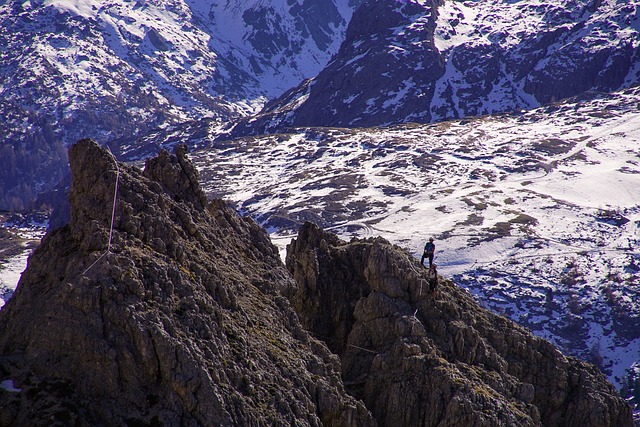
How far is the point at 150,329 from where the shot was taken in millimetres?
35438

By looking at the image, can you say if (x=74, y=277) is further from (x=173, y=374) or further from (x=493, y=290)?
(x=493, y=290)

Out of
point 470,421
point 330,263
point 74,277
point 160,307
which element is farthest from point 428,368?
point 74,277

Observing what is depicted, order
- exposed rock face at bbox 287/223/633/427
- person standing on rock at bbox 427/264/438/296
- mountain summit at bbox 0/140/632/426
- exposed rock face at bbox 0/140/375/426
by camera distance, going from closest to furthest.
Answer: exposed rock face at bbox 0/140/375/426
mountain summit at bbox 0/140/632/426
exposed rock face at bbox 287/223/633/427
person standing on rock at bbox 427/264/438/296

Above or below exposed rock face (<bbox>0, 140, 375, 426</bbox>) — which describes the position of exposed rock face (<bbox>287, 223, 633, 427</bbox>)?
below

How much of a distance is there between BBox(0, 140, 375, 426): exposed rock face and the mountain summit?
0.24 ft

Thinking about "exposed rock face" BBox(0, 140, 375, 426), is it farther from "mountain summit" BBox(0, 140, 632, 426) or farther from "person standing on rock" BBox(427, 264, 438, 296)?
"person standing on rock" BBox(427, 264, 438, 296)

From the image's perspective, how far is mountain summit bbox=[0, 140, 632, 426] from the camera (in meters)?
34.6

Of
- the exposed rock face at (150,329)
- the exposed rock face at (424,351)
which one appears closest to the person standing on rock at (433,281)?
the exposed rock face at (424,351)

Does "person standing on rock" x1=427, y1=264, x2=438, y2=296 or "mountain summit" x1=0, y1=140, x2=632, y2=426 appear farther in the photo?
"person standing on rock" x1=427, y1=264, x2=438, y2=296

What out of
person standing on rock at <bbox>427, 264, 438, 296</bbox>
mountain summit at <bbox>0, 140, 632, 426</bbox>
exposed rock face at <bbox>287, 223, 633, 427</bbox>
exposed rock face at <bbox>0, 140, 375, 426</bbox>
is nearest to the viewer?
exposed rock face at <bbox>0, 140, 375, 426</bbox>

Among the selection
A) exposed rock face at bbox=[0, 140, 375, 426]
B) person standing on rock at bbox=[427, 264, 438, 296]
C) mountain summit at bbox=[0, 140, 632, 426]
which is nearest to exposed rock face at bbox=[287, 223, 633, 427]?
mountain summit at bbox=[0, 140, 632, 426]

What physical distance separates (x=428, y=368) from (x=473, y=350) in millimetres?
3704

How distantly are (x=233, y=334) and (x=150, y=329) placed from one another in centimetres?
483

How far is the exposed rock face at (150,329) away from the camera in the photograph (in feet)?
112
